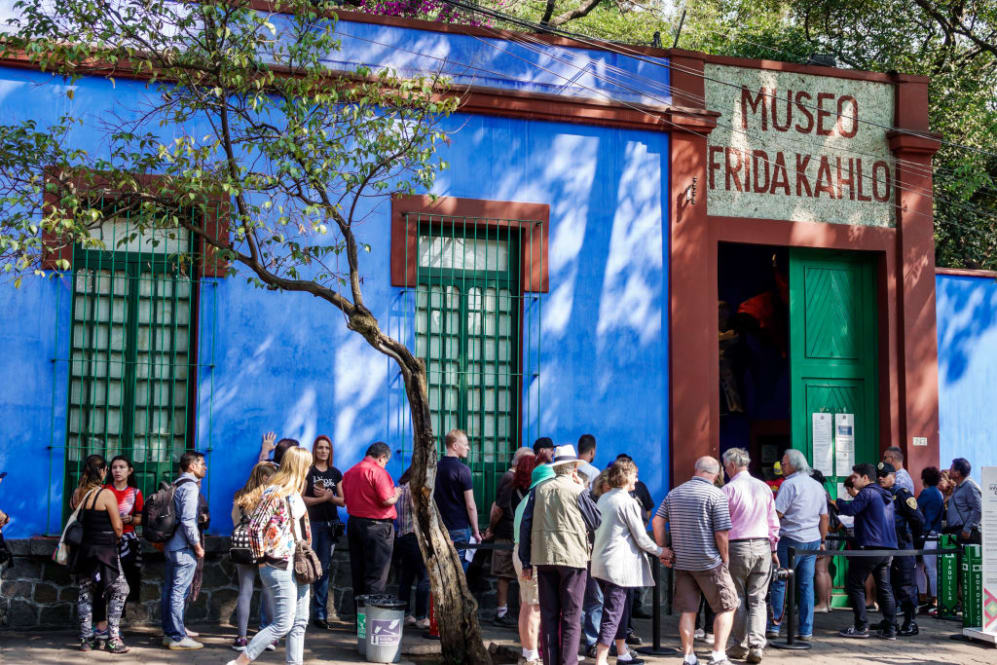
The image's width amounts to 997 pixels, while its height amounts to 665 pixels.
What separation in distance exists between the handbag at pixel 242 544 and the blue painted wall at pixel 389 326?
2174 millimetres

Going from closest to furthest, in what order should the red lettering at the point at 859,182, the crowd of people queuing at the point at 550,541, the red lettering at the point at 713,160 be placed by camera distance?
the crowd of people queuing at the point at 550,541 < the red lettering at the point at 713,160 < the red lettering at the point at 859,182

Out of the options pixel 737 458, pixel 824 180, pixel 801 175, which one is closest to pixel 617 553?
pixel 737 458

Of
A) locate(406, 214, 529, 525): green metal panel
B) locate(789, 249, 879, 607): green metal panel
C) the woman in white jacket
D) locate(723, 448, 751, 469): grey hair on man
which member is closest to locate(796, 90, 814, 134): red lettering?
locate(789, 249, 879, 607): green metal panel

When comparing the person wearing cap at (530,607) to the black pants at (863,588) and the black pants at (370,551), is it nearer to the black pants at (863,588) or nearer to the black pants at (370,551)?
the black pants at (370,551)

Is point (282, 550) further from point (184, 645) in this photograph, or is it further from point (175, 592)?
point (184, 645)

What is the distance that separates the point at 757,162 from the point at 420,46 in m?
4.22

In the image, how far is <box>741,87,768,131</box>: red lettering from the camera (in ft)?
45.6

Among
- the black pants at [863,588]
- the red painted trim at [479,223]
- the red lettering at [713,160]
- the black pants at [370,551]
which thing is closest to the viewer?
the black pants at [370,551]

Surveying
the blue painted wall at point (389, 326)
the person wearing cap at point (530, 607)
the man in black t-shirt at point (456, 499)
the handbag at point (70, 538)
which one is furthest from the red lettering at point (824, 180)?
the handbag at point (70, 538)

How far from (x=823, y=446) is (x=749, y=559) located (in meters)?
4.37

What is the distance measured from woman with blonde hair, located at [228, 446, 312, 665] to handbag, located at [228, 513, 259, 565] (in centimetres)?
32

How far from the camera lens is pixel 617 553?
9453 mm

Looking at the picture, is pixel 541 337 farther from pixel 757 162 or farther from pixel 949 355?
pixel 949 355

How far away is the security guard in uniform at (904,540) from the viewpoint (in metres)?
11.6
